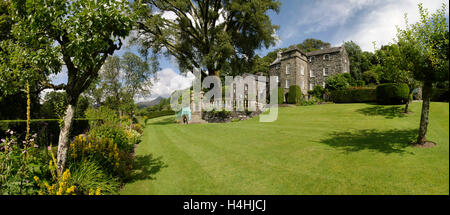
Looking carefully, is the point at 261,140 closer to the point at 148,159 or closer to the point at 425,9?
the point at 148,159

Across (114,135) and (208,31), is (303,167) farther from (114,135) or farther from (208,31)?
(208,31)

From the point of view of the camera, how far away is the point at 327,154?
659 cm

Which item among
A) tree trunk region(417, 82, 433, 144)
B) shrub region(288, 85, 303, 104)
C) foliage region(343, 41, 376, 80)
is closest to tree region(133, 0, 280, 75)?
shrub region(288, 85, 303, 104)

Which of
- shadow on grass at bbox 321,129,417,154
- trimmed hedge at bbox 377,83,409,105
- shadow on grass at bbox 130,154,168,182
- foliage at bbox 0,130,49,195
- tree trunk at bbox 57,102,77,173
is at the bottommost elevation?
shadow on grass at bbox 130,154,168,182

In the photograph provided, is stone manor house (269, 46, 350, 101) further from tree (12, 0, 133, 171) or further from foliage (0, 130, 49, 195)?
foliage (0, 130, 49, 195)

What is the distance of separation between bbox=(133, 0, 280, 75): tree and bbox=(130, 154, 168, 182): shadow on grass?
1313 cm

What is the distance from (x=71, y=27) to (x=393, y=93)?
21446 millimetres

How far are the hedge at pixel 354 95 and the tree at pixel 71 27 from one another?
24694mm

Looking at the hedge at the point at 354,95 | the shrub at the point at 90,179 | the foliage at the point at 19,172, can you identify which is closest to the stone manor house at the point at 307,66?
the hedge at the point at 354,95

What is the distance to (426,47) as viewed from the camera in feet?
20.3

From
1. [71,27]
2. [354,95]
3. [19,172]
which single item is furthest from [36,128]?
[354,95]

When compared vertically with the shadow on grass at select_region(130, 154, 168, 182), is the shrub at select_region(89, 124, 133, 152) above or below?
above

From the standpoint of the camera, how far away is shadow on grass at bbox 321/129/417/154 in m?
6.80

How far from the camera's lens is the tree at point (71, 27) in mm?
3237
